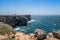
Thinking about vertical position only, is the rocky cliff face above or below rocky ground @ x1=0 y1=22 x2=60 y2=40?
below

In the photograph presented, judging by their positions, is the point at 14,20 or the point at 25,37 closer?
the point at 25,37

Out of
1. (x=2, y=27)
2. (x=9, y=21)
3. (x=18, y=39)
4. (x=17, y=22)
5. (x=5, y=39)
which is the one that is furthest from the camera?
(x=17, y=22)

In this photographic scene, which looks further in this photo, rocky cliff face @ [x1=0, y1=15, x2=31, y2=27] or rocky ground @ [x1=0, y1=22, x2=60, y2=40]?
rocky cliff face @ [x1=0, y1=15, x2=31, y2=27]

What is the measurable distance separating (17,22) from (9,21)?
966cm

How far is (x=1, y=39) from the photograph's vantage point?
1280cm

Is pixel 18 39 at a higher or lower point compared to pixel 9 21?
higher

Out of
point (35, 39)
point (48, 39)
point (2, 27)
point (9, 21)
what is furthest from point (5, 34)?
point (9, 21)

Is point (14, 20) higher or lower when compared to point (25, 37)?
lower

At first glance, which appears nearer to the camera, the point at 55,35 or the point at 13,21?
the point at 55,35

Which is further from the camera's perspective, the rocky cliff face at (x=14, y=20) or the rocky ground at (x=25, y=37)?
the rocky cliff face at (x=14, y=20)

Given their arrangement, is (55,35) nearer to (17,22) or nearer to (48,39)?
(48,39)

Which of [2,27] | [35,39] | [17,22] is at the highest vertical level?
[2,27]

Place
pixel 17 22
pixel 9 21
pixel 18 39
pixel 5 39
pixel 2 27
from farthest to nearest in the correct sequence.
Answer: pixel 17 22
pixel 9 21
pixel 2 27
pixel 18 39
pixel 5 39

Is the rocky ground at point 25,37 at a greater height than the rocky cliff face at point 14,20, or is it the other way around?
the rocky ground at point 25,37
